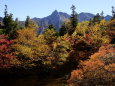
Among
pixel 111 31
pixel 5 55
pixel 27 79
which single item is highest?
pixel 111 31

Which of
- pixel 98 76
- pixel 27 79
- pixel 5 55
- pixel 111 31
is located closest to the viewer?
pixel 98 76

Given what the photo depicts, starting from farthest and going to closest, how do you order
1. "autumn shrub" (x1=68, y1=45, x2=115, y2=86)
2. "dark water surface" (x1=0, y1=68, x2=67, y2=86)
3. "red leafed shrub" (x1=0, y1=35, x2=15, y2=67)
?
"dark water surface" (x1=0, y1=68, x2=67, y2=86)
"red leafed shrub" (x1=0, y1=35, x2=15, y2=67)
"autumn shrub" (x1=68, y1=45, x2=115, y2=86)

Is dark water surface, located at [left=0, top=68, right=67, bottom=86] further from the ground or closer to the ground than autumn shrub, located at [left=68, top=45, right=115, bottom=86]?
closer to the ground

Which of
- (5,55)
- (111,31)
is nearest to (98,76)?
(5,55)

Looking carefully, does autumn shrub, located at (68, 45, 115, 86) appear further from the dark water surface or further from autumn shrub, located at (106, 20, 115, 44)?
autumn shrub, located at (106, 20, 115, 44)

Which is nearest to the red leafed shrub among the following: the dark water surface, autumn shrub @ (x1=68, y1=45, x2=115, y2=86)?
the dark water surface

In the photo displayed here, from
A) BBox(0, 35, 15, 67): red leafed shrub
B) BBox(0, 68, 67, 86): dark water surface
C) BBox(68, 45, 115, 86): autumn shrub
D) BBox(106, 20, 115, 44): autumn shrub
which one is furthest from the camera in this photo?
BBox(106, 20, 115, 44): autumn shrub

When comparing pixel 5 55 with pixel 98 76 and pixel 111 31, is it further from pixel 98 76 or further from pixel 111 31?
pixel 111 31

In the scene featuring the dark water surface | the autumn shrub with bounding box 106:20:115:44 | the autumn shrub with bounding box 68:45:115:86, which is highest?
the autumn shrub with bounding box 106:20:115:44

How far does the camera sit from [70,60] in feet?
162

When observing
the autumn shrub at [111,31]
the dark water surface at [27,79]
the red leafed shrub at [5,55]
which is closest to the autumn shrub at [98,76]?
the dark water surface at [27,79]

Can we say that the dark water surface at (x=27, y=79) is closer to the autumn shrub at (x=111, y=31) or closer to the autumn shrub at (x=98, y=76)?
the autumn shrub at (x=98, y=76)

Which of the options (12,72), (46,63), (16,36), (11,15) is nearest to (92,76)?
(46,63)

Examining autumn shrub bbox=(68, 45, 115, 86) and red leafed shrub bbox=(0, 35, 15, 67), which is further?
red leafed shrub bbox=(0, 35, 15, 67)
